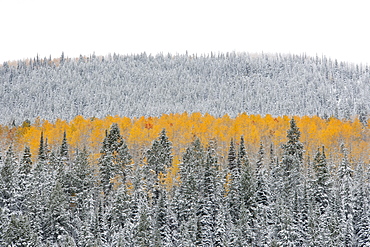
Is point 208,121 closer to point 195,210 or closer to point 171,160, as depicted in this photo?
point 171,160

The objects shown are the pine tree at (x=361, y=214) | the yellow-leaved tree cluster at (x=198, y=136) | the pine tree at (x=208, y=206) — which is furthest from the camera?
the yellow-leaved tree cluster at (x=198, y=136)

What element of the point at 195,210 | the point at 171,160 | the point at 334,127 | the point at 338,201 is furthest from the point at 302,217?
the point at 334,127

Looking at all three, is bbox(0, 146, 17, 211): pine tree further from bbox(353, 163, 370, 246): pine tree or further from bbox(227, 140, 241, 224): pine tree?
bbox(353, 163, 370, 246): pine tree

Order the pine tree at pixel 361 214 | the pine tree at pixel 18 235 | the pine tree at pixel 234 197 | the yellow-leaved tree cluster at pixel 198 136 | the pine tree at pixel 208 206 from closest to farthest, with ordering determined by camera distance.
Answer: the pine tree at pixel 18 235
the pine tree at pixel 208 206
the pine tree at pixel 361 214
the pine tree at pixel 234 197
the yellow-leaved tree cluster at pixel 198 136

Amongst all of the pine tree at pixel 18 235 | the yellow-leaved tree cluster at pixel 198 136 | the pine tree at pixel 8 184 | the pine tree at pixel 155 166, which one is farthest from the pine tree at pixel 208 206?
the pine tree at pixel 8 184

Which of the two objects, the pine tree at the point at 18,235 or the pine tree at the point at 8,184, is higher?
the pine tree at the point at 8,184

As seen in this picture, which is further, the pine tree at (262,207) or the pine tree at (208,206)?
the pine tree at (262,207)

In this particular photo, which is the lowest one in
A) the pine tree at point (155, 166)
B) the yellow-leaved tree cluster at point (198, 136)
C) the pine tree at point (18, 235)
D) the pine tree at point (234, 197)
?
the pine tree at point (18, 235)

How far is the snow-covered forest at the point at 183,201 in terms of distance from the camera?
191 feet

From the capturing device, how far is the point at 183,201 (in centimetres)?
6316

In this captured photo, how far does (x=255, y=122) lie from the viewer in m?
114

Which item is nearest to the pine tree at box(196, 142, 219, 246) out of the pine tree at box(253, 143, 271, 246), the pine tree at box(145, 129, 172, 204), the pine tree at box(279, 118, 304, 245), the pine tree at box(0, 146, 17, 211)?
the pine tree at box(253, 143, 271, 246)

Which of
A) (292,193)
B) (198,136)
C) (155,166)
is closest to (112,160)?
(155,166)

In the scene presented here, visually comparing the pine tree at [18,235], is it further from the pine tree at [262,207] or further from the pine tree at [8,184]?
the pine tree at [262,207]
